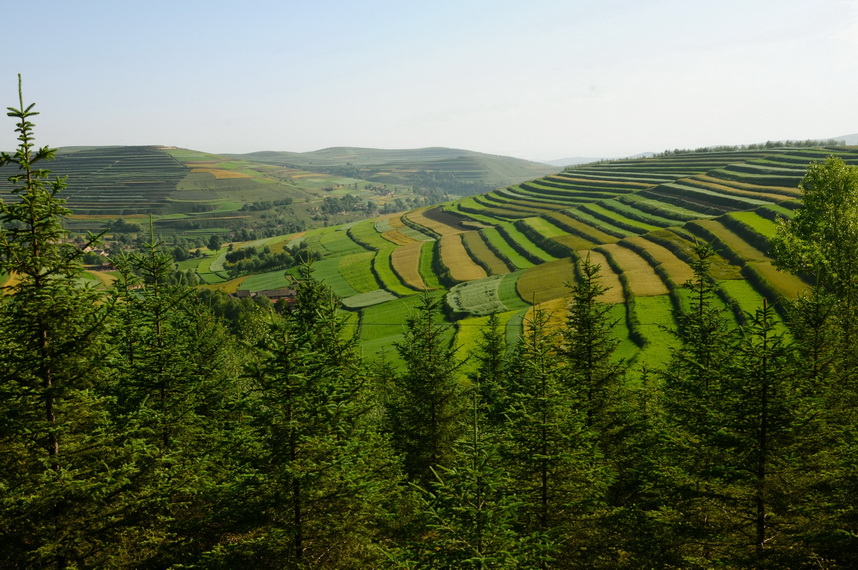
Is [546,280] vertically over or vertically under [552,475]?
over

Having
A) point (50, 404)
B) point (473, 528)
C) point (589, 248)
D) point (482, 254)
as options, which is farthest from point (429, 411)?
point (482, 254)

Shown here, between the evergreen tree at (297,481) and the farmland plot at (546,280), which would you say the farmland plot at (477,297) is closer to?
the farmland plot at (546,280)

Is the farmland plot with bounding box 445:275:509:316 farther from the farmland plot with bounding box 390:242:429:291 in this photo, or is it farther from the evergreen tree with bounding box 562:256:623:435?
the evergreen tree with bounding box 562:256:623:435

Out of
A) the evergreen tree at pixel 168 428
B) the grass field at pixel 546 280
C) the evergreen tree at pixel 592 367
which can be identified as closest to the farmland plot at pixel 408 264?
the grass field at pixel 546 280

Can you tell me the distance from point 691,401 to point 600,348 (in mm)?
5033

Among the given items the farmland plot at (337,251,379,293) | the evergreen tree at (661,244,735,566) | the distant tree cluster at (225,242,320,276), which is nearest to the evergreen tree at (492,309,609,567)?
the evergreen tree at (661,244,735,566)

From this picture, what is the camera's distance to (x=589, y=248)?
88.1 meters

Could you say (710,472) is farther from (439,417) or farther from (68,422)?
(68,422)

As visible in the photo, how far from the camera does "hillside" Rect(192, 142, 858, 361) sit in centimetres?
6116

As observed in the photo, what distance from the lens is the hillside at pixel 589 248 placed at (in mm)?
61156

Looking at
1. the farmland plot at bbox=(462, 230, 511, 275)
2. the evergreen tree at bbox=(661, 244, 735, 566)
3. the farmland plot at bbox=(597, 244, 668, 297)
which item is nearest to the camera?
the evergreen tree at bbox=(661, 244, 735, 566)

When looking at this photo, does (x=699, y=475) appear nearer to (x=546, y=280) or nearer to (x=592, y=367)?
(x=592, y=367)

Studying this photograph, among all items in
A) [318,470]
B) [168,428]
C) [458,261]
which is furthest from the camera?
[458,261]

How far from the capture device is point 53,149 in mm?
12961
